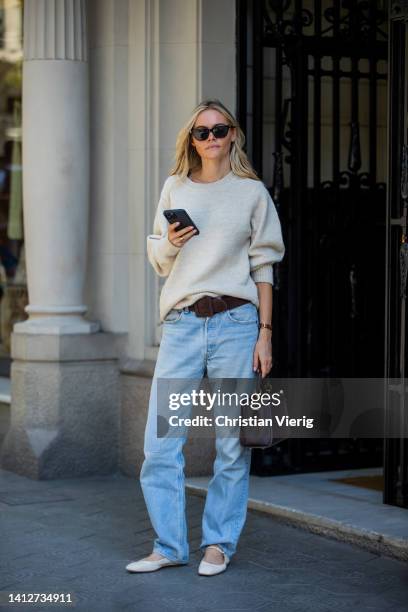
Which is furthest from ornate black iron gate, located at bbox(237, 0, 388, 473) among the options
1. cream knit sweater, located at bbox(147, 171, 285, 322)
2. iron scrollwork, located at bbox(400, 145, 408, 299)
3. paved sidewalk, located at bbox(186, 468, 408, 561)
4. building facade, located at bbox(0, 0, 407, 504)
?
cream knit sweater, located at bbox(147, 171, 285, 322)

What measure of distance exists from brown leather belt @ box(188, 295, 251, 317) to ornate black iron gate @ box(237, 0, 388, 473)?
210 cm

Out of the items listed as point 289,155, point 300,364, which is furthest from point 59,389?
point 289,155

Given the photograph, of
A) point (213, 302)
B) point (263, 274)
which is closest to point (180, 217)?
point (213, 302)

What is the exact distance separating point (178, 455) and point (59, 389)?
2.47 metres

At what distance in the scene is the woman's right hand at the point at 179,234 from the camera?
5055 millimetres

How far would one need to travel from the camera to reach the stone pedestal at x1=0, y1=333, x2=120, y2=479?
7672 millimetres

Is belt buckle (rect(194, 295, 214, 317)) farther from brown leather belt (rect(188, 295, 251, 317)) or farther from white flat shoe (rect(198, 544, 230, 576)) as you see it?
white flat shoe (rect(198, 544, 230, 576))

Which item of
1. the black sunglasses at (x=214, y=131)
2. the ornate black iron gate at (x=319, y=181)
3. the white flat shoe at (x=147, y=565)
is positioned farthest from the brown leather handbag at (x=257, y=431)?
the ornate black iron gate at (x=319, y=181)

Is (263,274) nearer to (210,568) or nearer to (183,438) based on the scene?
(183,438)

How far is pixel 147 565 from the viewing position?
5371 millimetres

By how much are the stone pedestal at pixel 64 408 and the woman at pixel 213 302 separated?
7.69 feet

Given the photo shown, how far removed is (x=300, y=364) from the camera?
7.41 metres

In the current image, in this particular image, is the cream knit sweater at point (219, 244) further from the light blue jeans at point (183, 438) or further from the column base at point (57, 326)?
the column base at point (57, 326)

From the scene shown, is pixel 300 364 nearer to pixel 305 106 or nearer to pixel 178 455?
pixel 305 106
